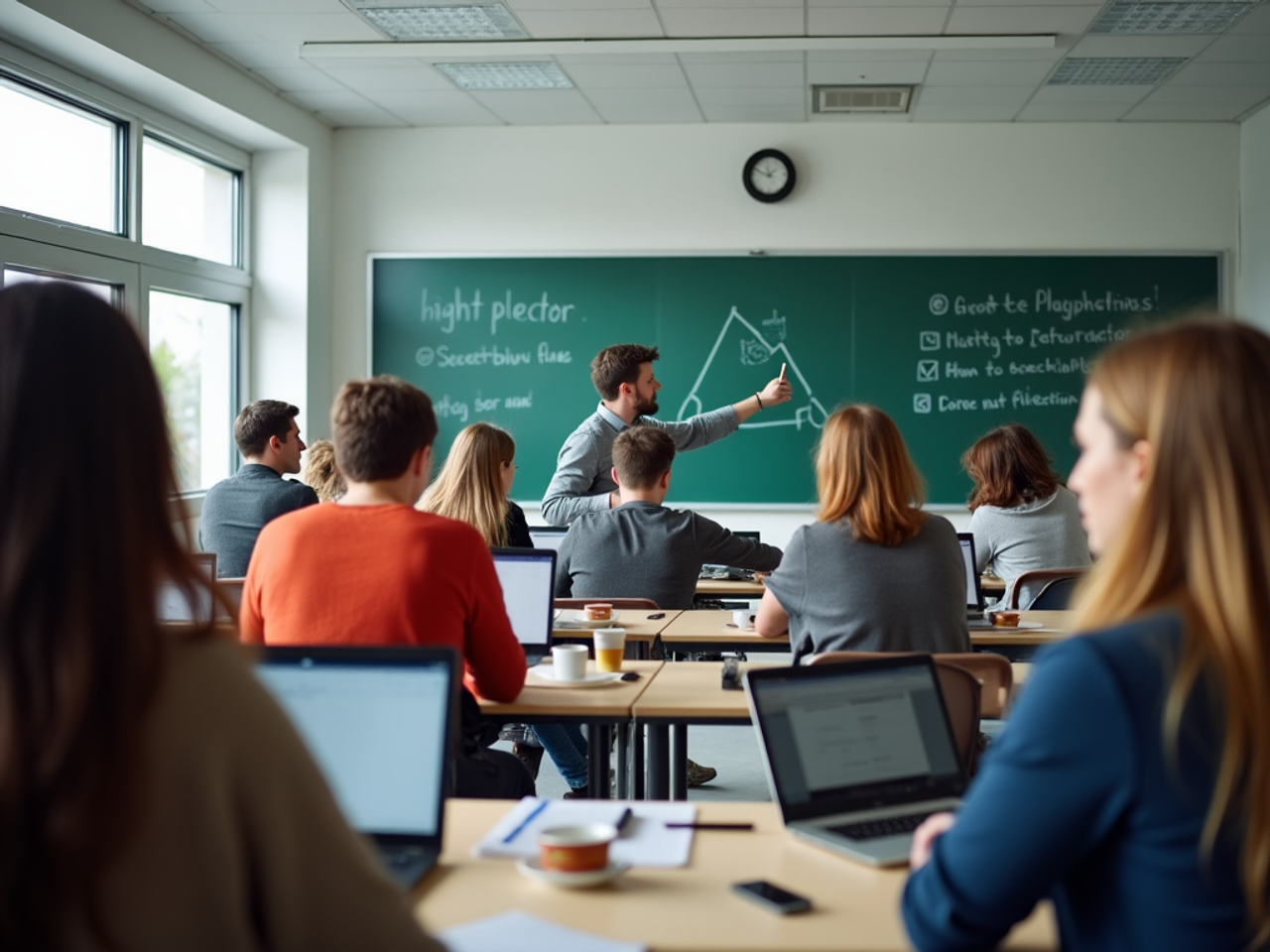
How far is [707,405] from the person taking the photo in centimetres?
712

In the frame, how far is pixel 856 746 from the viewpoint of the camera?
180 cm

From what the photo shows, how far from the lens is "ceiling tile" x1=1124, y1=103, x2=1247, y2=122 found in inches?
260

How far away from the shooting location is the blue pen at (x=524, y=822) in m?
1.69

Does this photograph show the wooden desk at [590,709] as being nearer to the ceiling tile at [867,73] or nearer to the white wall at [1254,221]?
the ceiling tile at [867,73]

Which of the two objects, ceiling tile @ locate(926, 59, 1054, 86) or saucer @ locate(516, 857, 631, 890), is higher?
ceiling tile @ locate(926, 59, 1054, 86)

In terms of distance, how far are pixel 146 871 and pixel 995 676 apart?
6.90 feet

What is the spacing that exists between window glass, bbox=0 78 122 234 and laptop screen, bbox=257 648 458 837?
13.6ft

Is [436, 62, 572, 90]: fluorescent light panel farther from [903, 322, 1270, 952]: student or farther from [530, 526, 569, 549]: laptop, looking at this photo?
[903, 322, 1270, 952]: student

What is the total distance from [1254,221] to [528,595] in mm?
5259

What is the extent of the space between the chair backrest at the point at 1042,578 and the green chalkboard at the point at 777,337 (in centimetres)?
272

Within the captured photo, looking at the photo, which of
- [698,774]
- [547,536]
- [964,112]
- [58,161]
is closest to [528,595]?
[547,536]

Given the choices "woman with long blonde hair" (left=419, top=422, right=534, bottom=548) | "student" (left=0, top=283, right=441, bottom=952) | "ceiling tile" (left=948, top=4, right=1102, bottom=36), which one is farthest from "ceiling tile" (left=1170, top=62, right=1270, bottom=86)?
"student" (left=0, top=283, right=441, bottom=952)

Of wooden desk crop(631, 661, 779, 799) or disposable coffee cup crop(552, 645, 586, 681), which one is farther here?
disposable coffee cup crop(552, 645, 586, 681)

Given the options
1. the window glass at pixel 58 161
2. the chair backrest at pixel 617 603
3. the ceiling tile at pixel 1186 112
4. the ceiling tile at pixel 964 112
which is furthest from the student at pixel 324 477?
the ceiling tile at pixel 1186 112
